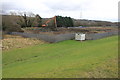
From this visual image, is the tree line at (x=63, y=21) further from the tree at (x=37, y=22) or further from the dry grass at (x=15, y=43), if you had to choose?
the dry grass at (x=15, y=43)

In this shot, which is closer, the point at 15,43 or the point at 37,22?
the point at 15,43

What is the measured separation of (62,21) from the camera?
69062mm

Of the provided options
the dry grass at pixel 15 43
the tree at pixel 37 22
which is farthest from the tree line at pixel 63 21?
the dry grass at pixel 15 43

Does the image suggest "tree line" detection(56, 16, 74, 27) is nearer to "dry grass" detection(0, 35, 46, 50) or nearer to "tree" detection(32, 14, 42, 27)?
"tree" detection(32, 14, 42, 27)

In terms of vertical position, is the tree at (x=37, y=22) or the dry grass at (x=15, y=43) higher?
the tree at (x=37, y=22)

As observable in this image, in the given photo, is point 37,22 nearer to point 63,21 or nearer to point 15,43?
point 63,21

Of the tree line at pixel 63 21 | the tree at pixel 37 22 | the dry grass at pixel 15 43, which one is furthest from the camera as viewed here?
the tree line at pixel 63 21

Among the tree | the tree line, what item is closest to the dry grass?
the tree

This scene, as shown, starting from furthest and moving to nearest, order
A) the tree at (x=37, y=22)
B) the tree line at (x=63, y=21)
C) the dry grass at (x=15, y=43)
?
1. the tree line at (x=63, y=21)
2. the tree at (x=37, y=22)
3. the dry grass at (x=15, y=43)

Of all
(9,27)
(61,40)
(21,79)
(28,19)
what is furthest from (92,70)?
(28,19)

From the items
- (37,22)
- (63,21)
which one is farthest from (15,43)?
(63,21)

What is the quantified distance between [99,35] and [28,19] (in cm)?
4083

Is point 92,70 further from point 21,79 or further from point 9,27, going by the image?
point 9,27

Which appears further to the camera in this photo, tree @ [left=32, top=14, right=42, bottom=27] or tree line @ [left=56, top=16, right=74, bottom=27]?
tree line @ [left=56, top=16, right=74, bottom=27]
